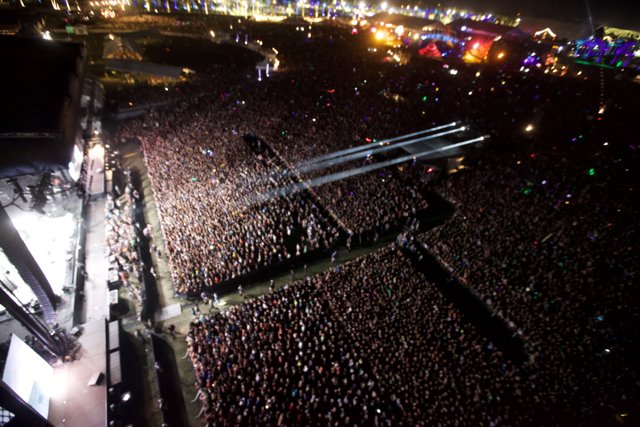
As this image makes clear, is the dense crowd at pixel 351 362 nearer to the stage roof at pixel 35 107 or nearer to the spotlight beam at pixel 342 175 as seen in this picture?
the spotlight beam at pixel 342 175

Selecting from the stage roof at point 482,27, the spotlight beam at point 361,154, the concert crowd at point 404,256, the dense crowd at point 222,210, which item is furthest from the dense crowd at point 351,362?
the stage roof at point 482,27

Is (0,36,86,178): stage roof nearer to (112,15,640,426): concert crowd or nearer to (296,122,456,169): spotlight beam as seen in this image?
(112,15,640,426): concert crowd

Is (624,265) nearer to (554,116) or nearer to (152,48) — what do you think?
(554,116)

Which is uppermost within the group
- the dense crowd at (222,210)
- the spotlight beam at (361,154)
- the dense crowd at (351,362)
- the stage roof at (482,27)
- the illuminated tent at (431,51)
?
the stage roof at (482,27)

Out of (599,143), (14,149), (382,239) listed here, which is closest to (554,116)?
(599,143)

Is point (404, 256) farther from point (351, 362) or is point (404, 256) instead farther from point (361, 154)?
point (361, 154)

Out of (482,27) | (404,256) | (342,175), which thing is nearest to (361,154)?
(342,175)

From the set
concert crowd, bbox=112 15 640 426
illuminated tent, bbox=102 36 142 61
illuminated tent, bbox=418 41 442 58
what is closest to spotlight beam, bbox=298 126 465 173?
concert crowd, bbox=112 15 640 426

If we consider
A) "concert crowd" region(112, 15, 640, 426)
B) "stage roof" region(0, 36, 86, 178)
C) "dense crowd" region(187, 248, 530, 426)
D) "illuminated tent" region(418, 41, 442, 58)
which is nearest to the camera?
"stage roof" region(0, 36, 86, 178)
